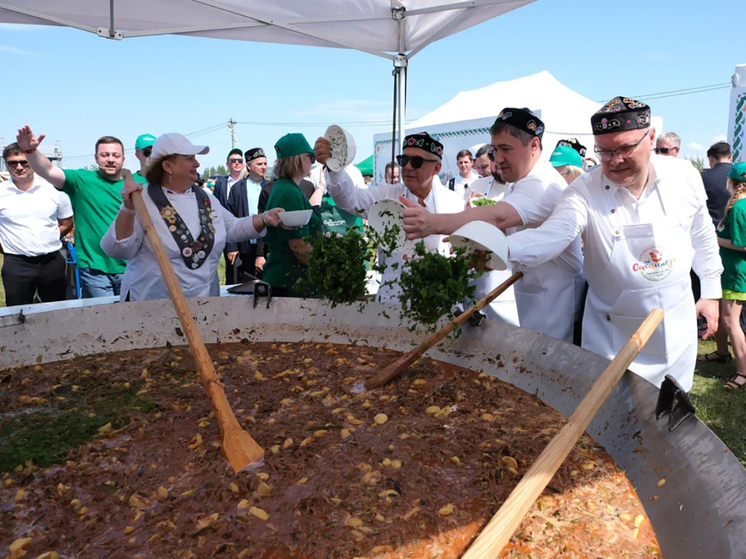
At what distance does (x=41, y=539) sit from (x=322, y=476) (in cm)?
83

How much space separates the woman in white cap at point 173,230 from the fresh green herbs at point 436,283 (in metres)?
1.42

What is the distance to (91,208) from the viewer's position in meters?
5.29

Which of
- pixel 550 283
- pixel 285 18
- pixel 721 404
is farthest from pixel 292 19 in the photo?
pixel 721 404

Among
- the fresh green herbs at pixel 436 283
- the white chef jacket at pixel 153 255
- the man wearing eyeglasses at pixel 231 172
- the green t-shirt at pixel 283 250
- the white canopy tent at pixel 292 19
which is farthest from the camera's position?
the man wearing eyeglasses at pixel 231 172

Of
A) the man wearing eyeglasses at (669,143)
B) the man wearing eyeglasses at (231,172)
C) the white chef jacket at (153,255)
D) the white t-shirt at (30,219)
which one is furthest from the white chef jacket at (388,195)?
the man wearing eyeglasses at (231,172)

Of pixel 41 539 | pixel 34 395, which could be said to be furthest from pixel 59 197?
pixel 41 539

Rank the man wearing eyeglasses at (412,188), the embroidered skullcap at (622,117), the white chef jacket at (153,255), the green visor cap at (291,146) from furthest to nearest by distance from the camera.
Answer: the green visor cap at (291,146)
the man wearing eyeglasses at (412,188)
the white chef jacket at (153,255)
the embroidered skullcap at (622,117)

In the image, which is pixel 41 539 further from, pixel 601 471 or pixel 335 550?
pixel 601 471

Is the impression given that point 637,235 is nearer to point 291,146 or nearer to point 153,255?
point 291,146

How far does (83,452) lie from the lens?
2.11m

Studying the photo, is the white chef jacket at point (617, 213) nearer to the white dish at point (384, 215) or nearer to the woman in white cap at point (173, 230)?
the white dish at point (384, 215)

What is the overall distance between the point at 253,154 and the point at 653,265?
20.4ft

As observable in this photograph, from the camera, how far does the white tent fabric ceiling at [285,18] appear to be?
16.8 ft

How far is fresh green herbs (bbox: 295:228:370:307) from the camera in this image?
2895 mm
